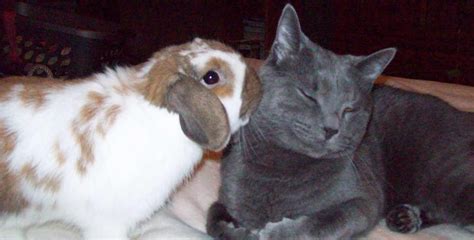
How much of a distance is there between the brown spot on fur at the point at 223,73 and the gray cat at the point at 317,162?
196mm

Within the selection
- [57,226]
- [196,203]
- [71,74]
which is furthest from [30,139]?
[71,74]

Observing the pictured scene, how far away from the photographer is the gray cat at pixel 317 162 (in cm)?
126

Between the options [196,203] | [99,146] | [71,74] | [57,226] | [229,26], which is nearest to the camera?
[99,146]

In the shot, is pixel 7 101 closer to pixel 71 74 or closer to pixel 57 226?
pixel 57 226

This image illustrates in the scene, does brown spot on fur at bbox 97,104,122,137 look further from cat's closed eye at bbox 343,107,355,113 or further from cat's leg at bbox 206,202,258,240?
cat's closed eye at bbox 343,107,355,113

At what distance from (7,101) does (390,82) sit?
140 cm

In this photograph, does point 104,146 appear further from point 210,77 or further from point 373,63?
point 373,63

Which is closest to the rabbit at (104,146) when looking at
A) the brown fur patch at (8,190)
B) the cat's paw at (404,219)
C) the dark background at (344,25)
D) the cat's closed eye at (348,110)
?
the brown fur patch at (8,190)

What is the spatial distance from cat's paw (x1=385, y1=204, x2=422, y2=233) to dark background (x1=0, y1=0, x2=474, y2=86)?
202 centimetres

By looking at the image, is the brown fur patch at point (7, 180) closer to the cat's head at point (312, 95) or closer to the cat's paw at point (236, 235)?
the cat's paw at point (236, 235)

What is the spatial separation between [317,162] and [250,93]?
261 millimetres

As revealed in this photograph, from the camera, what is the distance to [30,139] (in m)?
1.10

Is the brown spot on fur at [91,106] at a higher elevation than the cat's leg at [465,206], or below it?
higher

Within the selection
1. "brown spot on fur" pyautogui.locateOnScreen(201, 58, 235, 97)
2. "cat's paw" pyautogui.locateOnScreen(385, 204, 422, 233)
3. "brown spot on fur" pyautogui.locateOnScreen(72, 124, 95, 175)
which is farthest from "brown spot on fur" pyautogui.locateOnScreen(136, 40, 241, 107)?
"cat's paw" pyautogui.locateOnScreen(385, 204, 422, 233)
